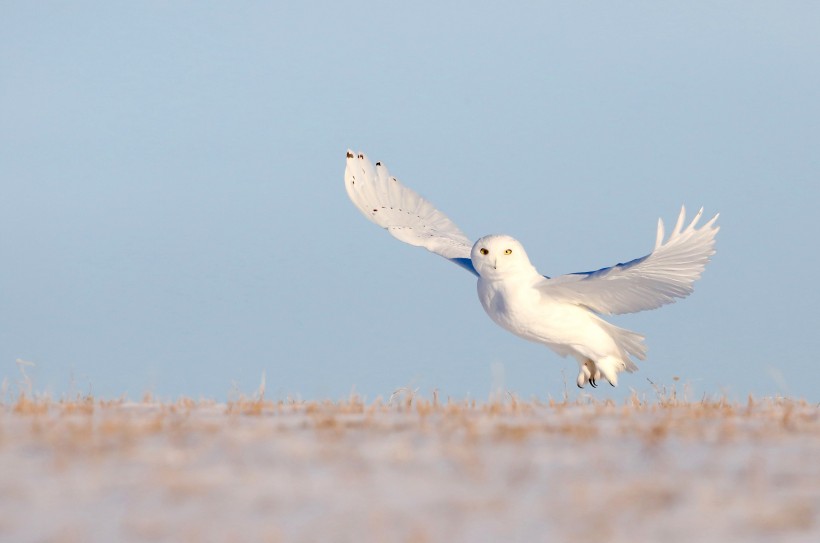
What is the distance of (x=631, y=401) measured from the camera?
10391 millimetres

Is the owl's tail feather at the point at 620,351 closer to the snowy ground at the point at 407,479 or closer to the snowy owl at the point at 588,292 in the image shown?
the snowy owl at the point at 588,292

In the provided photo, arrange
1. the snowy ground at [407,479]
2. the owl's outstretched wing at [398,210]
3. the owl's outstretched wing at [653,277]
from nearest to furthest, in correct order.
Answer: the snowy ground at [407,479]
the owl's outstretched wing at [653,277]
the owl's outstretched wing at [398,210]

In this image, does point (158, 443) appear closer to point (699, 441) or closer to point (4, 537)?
point (4, 537)

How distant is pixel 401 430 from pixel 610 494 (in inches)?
82.9

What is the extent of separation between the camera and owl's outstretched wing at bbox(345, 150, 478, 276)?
1366 centimetres

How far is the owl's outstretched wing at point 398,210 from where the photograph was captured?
1366 cm

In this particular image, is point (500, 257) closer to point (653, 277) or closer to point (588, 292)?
point (588, 292)

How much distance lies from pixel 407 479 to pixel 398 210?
899 centimetres

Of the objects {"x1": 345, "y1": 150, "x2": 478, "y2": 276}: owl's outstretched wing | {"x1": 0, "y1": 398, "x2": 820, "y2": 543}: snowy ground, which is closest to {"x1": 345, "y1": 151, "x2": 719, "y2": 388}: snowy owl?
{"x1": 345, "y1": 150, "x2": 478, "y2": 276}: owl's outstretched wing

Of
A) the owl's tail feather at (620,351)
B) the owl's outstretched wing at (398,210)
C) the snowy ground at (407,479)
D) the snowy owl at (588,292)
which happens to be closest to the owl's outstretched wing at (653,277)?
the snowy owl at (588,292)

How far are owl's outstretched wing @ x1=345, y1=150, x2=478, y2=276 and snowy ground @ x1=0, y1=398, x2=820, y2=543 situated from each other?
6.04 meters

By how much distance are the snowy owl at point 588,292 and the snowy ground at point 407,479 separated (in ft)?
12.2

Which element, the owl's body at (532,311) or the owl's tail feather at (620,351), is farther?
the owl's tail feather at (620,351)

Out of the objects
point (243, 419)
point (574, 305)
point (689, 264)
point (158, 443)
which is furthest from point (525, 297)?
point (158, 443)
